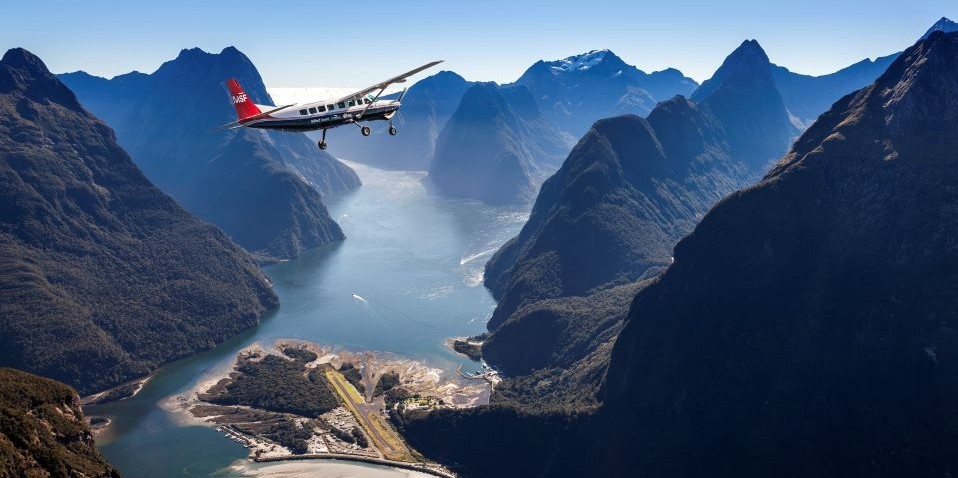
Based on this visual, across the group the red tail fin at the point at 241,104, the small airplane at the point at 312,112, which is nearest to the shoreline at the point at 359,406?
the small airplane at the point at 312,112

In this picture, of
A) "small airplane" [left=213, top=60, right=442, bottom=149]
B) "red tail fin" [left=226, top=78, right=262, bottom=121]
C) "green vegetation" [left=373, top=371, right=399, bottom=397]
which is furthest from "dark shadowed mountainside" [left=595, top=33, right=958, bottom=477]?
"red tail fin" [left=226, top=78, right=262, bottom=121]

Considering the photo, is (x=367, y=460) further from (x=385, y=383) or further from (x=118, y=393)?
(x=118, y=393)

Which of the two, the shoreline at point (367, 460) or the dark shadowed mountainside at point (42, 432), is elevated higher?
the dark shadowed mountainside at point (42, 432)

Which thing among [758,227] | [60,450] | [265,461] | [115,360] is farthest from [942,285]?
[115,360]

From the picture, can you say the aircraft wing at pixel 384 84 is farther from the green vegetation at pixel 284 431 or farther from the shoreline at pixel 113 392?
the shoreline at pixel 113 392

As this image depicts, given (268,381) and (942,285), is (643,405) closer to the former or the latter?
(942,285)
